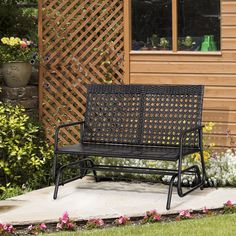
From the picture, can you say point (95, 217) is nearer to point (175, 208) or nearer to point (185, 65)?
point (175, 208)

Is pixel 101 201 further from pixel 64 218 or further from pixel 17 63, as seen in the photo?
pixel 17 63

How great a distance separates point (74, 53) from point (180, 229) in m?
3.25

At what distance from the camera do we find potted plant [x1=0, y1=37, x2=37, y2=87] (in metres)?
8.12

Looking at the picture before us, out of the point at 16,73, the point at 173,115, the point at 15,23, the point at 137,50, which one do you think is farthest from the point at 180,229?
the point at 15,23

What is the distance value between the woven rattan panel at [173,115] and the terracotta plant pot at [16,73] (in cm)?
157

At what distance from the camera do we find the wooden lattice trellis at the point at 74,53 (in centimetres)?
820

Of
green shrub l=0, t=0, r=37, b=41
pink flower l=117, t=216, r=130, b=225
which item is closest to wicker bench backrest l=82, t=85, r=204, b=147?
pink flower l=117, t=216, r=130, b=225

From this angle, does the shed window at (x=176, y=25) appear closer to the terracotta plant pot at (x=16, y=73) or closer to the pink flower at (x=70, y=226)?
the terracotta plant pot at (x=16, y=73)

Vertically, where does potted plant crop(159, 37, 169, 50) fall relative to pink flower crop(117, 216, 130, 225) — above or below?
above

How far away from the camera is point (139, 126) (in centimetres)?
720

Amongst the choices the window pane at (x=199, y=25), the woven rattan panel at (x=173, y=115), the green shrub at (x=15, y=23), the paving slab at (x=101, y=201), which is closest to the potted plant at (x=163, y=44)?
the window pane at (x=199, y=25)

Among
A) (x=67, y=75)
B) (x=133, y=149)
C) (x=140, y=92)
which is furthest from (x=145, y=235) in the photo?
(x=67, y=75)

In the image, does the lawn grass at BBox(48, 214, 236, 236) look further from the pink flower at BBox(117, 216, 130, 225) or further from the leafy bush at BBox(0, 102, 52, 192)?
the leafy bush at BBox(0, 102, 52, 192)

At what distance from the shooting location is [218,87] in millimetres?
7734
